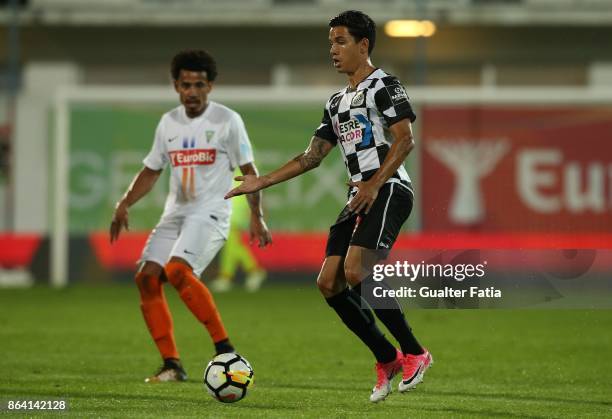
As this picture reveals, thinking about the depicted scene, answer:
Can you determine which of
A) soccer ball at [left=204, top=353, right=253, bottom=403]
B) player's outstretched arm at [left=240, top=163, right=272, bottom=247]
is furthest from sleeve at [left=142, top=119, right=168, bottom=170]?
soccer ball at [left=204, top=353, right=253, bottom=403]

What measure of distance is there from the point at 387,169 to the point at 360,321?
951 millimetres

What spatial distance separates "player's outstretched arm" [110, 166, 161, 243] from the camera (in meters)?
9.23

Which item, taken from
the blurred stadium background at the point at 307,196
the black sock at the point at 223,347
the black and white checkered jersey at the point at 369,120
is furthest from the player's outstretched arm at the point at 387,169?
the black sock at the point at 223,347

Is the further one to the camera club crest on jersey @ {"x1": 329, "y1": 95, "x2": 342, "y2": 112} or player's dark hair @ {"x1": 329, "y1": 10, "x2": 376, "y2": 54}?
club crest on jersey @ {"x1": 329, "y1": 95, "x2": 342, "y2": 112}

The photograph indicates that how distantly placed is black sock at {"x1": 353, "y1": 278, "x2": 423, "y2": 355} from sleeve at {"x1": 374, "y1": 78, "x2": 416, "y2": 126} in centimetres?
92

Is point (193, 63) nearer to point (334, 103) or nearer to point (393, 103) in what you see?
point (334, 103)

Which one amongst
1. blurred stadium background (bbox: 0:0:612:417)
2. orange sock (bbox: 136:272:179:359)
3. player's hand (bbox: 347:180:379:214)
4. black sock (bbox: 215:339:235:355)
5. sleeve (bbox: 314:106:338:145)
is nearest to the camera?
player's hand (bbox: 347:180:379:214)

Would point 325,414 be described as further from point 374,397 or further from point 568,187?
point 568,187

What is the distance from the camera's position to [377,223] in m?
7.54

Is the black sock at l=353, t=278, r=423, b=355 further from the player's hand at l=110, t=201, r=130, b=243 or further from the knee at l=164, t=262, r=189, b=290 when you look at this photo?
the player's hand at l=110, t=201, r=130, b=243

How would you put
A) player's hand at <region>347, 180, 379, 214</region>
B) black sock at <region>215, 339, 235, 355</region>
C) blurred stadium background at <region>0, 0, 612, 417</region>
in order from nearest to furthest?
player's hand at <region>347, 180, 379, 214</region> → blurred stadium background at <region>0, 0, 612, 417</region> → black sock at <region>215, 339, 235, 355</region>

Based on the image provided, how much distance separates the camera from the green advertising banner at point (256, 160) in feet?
67.9

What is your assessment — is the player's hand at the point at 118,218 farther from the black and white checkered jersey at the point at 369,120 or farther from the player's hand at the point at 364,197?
the player's hand at the point at 364,197

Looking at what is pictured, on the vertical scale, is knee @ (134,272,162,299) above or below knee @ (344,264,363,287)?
below
